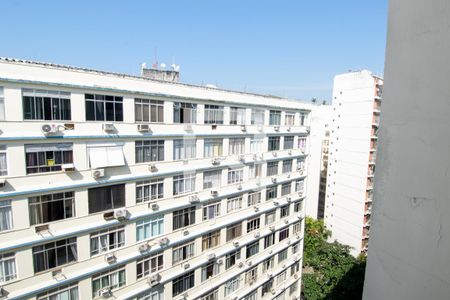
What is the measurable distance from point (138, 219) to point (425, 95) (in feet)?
31.8

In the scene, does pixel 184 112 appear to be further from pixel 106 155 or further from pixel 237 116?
pixel 106 155

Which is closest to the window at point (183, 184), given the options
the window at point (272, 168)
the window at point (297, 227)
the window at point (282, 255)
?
the window at point (272, 168)

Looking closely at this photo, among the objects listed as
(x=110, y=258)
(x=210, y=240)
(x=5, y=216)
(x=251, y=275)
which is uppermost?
(x=5, y=216)

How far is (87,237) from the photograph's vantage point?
8.64 meters

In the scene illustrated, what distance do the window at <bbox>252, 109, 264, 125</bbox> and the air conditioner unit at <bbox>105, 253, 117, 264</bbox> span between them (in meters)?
8.24

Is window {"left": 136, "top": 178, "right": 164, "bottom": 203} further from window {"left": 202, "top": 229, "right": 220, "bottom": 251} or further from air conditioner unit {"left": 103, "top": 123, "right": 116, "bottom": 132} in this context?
window {"left": 202, "top": 229, "right": 220, "bottom": 251}

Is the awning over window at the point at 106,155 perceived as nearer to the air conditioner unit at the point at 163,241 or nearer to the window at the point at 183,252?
the air conditioner unit at the point at 163,241

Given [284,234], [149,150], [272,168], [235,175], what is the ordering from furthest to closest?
[284,234]
[272,168]
[235,175]
[149,150]

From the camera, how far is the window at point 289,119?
15.4 metres

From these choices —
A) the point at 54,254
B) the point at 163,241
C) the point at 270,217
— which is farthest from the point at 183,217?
the point at 270,217

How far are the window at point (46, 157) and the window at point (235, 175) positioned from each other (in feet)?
22.2

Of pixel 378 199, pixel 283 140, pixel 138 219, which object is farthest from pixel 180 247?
pixel 378 199

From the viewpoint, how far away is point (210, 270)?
41.2 feet

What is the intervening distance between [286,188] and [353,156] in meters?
10.6
